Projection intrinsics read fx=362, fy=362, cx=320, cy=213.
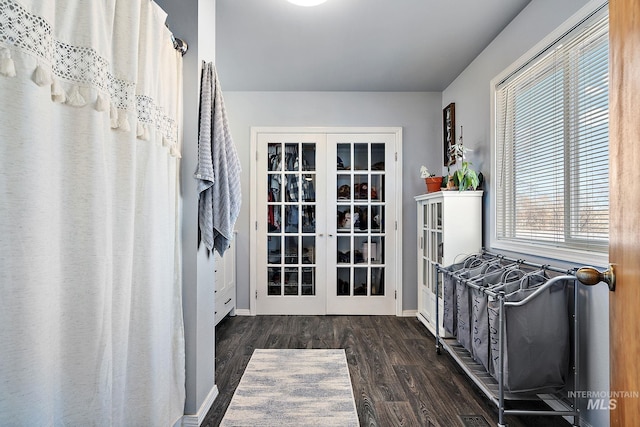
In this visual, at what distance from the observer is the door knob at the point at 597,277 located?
826 mm

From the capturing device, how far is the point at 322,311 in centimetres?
412

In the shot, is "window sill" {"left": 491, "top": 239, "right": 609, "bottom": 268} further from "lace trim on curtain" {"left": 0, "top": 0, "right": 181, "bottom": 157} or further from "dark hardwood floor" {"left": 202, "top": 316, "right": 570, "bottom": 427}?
"lace trim on curtain" {"left": 0, "top": 0, "right": 181, "bottom": 157}

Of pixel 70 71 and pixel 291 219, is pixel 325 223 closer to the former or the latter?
pixel 291 219

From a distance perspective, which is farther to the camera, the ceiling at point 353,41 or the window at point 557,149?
the ceiling at point 353,41

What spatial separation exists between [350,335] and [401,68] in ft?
8.50

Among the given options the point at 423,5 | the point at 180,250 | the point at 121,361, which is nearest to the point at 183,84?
the point at 180,250

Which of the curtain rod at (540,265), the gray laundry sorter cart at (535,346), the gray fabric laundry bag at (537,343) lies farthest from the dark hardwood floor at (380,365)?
the curtain rod at (540,265)

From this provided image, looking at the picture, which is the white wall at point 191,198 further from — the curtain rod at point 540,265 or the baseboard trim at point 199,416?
the curtain rod at point 540,265

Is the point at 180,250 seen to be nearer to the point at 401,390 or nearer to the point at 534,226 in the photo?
the point at 401,390

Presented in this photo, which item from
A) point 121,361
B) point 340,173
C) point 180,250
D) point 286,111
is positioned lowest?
point 121,361

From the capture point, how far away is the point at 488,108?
3016mm

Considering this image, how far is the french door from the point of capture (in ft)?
13.5

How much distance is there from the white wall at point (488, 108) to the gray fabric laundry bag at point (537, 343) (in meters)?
0.11

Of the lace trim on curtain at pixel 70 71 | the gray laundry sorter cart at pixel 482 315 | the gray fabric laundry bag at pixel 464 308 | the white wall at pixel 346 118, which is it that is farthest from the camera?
the white wall at pixel 346 118
